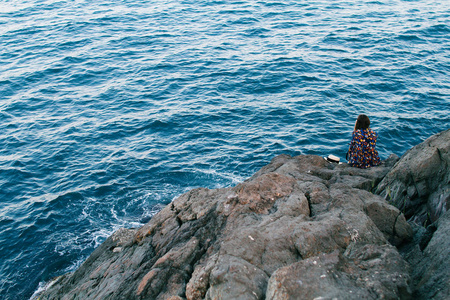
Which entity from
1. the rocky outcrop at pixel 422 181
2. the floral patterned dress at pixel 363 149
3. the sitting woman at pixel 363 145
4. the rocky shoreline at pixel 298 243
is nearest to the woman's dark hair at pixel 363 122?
the sitting woman at pixel 363 145

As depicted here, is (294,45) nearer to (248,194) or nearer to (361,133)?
(361,133)

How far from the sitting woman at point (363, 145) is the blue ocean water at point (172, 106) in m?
6.60

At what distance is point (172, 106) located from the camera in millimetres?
25734

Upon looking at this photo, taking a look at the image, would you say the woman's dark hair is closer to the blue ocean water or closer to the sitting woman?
the sitting woman

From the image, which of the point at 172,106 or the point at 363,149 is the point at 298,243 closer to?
the point at 363,149

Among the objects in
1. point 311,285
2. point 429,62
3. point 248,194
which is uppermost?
point 311,285

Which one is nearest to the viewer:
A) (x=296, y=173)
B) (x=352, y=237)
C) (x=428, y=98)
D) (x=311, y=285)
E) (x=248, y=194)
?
(x=311, y=285)

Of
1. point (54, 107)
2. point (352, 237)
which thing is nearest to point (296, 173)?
point (352, 237)

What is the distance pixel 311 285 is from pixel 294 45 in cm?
3112

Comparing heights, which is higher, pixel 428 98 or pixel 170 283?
pixel 170 283

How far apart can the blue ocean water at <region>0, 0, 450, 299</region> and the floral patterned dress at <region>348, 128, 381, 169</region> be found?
6.58 m

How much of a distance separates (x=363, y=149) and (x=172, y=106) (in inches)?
599

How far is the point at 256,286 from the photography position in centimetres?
671

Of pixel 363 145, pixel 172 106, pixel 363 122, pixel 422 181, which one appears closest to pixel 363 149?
pixel 363 145
